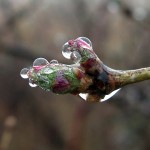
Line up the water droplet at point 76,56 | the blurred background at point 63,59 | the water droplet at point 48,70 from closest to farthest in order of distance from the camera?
the water droplet at point 48,70
the water droplet at point 76,56
the blurred background at point 63,59

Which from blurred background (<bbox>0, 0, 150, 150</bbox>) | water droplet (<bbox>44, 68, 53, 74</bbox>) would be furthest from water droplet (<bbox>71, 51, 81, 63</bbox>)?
blurred background (<bbox>0, 0, 150, 150</bbox>)

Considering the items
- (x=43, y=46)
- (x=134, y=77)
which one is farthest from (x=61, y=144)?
(x=134, y=77)

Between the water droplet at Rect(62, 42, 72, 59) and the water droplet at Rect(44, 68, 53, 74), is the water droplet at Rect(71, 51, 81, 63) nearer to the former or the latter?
the water droplet at Rect(62, 42, 72, 59)

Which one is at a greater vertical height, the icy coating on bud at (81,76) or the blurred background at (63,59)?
the icy coating on bud at (81,76)

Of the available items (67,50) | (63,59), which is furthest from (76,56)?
(63,59)

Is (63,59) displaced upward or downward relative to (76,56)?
downward

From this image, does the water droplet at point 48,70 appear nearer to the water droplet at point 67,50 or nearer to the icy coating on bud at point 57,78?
the icy coating on bud at point 57,78

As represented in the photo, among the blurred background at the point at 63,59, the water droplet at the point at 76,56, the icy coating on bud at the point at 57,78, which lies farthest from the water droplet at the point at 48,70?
the blurred background at the point at 63,59

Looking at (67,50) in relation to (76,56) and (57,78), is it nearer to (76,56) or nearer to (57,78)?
(76,56)
